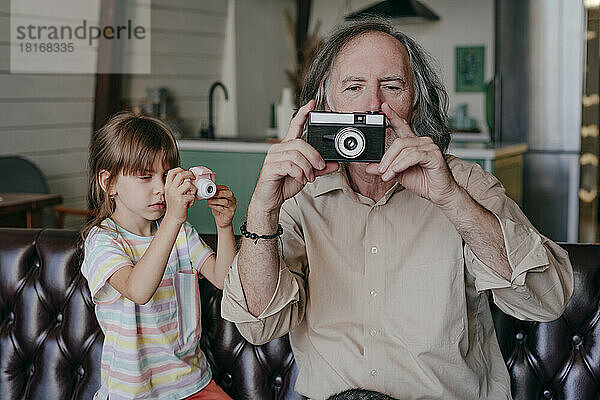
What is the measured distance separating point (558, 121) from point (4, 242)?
3931 mm

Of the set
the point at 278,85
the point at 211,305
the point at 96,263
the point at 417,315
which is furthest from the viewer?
the point at 278,85

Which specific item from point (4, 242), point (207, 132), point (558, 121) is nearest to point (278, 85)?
point (207, 132)

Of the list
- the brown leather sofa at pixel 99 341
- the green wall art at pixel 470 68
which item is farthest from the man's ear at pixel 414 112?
the green wall art at pixel 470 68

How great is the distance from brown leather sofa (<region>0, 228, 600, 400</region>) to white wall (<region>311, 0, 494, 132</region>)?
4.96 metres

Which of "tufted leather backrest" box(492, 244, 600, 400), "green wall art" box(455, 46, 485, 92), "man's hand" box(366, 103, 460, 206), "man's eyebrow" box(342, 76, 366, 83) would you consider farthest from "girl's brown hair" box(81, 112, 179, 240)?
"green wall art" box(455, 46, 485, 92)

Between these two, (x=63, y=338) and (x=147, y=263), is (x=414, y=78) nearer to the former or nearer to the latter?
(x=147, y=263)

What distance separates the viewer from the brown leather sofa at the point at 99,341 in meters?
1.69

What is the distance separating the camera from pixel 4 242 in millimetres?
1937

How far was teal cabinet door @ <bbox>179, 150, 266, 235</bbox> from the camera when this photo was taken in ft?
13.3

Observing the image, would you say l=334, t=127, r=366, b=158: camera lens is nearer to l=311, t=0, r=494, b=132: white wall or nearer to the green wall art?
l=311, t=0, r=494, b=132: white wall

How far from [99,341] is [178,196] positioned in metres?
0.54

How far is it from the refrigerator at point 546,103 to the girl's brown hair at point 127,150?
3650 mm

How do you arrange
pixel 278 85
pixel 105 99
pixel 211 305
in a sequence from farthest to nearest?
pixel 278 85 < pixel 105 99 < pixel 211 305

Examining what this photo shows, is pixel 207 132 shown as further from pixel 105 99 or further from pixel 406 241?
pixel 406 241
